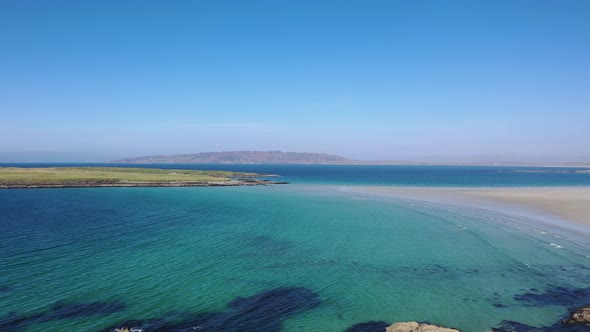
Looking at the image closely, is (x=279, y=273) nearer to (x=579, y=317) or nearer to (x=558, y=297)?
(x=579, y=317)

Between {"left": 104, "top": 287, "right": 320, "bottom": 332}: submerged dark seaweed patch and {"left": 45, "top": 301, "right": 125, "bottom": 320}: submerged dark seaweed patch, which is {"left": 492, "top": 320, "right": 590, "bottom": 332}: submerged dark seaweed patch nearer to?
{"left": 104, "top": 287, "right": 320, "bottom": 332}: submerged dark seaweed patch

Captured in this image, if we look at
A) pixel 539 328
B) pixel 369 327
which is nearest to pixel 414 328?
pixel 369 327

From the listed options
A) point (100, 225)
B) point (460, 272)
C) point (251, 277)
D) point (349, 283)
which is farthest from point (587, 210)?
point (100, 225)

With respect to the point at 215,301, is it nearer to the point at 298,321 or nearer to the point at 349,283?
the point at 298,321

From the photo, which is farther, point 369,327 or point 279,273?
point 279,273

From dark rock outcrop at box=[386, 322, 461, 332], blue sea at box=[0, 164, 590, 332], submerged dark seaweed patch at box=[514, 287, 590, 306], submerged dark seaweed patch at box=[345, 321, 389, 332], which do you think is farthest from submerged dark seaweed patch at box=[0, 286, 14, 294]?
submerged dark seaweed patch at box=[514, 287, 590, 306]

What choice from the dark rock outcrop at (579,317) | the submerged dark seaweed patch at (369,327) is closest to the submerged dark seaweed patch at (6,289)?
the submerged dark seaweed patch at (369,327)

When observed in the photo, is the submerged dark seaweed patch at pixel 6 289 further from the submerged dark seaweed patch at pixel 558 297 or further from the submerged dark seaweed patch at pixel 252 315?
the submerged dark seaweed patch at pixel 558 297

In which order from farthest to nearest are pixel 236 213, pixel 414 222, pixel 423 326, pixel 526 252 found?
1. pixel 236 213
2. pixel 414 222
3. pixel 526 252
4. pixel 423 326
